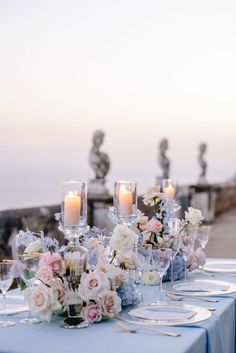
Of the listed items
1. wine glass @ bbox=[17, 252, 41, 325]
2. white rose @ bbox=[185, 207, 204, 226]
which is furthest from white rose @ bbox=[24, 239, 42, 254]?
white rose @ bbox=[185, 207, 204, 226]

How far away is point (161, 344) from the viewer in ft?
6.43

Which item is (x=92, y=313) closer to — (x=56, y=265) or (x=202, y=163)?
(x=56, y=265)

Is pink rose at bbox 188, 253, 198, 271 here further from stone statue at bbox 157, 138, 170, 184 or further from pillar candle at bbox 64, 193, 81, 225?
stone statue at bbox 157, 138, 170, 184

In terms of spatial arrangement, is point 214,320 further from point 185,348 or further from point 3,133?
point 3,133

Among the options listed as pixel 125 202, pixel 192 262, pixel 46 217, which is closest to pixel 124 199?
pixel 125 202

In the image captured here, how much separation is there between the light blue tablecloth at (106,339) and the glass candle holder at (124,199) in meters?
0.64

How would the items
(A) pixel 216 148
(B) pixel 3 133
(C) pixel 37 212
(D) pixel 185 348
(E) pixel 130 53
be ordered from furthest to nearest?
(A) pixel 216 148, (B) pixel 3 133, (E) pixel 130 53, (C) pixel 37 212, (D) pixel 185 348

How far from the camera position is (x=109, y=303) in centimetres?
221

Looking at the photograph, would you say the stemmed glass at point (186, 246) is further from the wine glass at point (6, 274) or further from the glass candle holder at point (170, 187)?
the wine glass at point (6, 274)

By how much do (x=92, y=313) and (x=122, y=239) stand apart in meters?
0.30

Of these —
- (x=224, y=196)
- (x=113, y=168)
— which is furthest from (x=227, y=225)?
(x=113, y=168)

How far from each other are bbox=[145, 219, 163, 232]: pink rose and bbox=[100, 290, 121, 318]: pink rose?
74 cm

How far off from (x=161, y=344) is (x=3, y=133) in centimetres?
711

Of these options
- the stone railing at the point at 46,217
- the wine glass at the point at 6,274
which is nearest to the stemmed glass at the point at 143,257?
the wine glass at the point at 6,274
